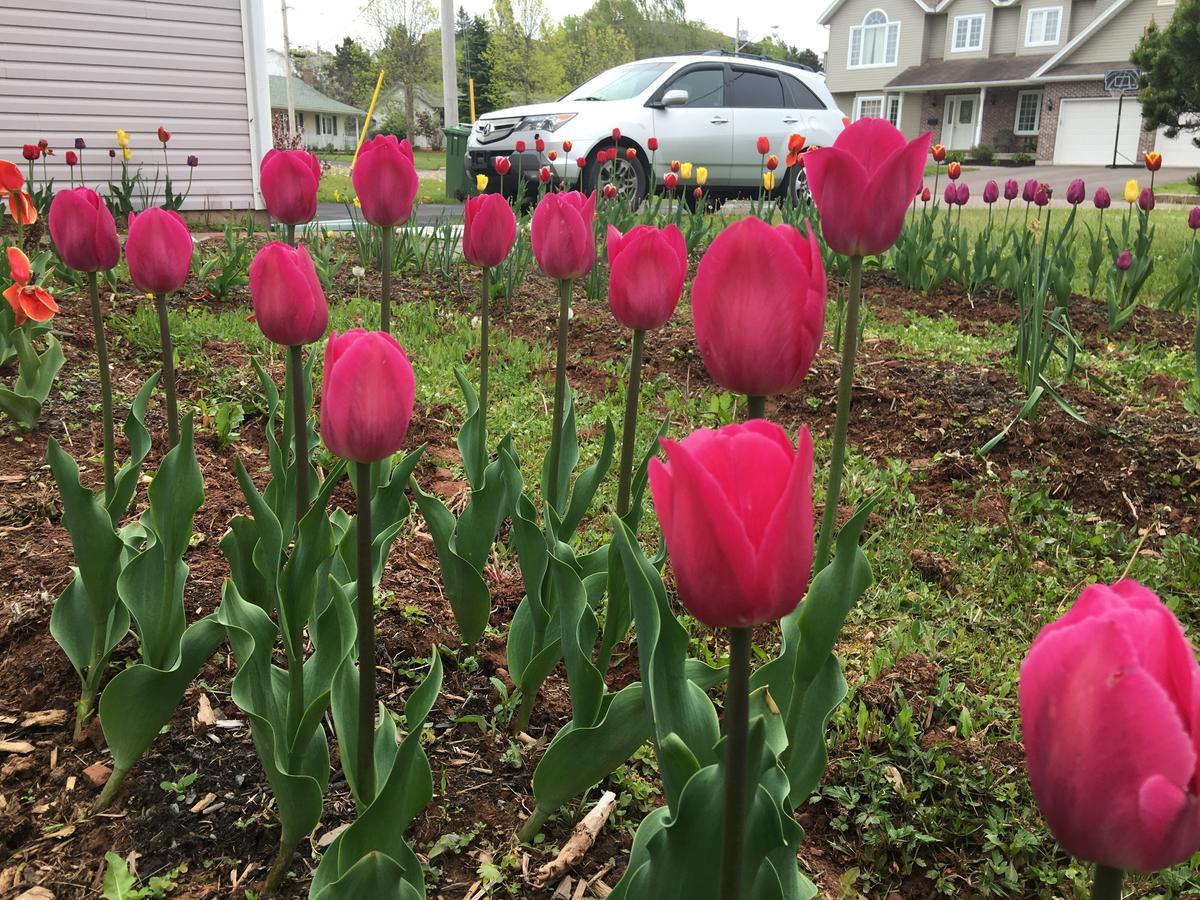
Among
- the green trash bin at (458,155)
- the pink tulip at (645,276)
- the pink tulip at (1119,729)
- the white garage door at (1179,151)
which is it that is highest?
the white garage door at (1179,151)

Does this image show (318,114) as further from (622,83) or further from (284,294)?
(284,294)

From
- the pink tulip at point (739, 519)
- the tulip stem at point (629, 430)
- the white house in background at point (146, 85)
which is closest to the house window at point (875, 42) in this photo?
the white house in background at point (146, 85)

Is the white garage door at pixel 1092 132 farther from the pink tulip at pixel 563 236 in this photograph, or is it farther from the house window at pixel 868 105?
the pink tulip at pixel 563 236

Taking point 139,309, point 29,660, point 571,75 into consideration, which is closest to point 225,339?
point 139,309

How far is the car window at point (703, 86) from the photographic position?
430 inches

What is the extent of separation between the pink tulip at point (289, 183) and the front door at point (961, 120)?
43.3 meters

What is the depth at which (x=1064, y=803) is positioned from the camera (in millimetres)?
560

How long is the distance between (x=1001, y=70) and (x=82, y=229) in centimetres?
4318

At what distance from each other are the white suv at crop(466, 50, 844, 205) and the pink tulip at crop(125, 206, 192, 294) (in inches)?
308

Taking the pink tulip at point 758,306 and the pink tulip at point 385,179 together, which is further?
the pink tulip at point 385,179

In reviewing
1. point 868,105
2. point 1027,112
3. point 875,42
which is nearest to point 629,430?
point 1027,112

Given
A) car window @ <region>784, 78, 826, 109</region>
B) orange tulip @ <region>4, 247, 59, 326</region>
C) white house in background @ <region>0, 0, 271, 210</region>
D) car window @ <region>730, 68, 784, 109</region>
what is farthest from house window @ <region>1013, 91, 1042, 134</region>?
orange tulip @ <region>4, 247, 59, 326</region>

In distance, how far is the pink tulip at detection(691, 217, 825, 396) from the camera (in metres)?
0.98

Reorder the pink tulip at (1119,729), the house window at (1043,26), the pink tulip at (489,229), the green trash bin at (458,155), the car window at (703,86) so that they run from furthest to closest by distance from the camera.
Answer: the house window at (1043,26) < the green trash bin at (458,155) < the car window at (703,86) < the pink tulip at (489,229) < the pink tulip at (1119,729)
